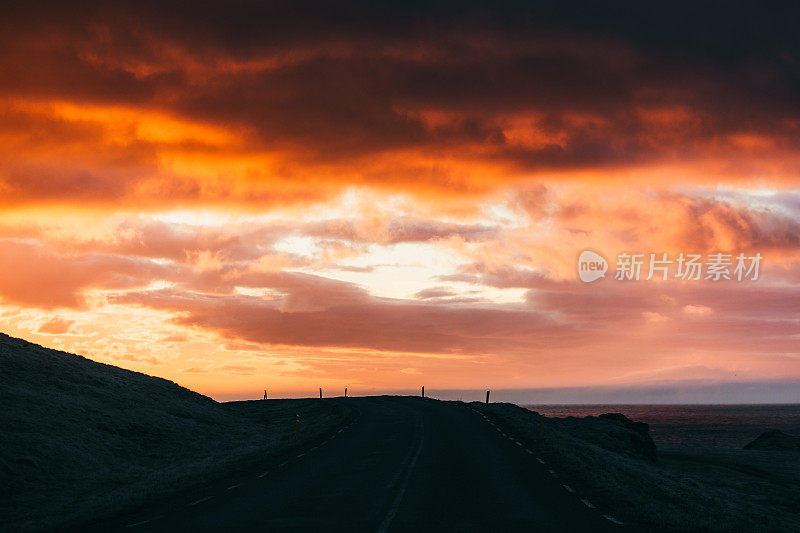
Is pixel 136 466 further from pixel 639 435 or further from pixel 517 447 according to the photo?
pixel 639 435

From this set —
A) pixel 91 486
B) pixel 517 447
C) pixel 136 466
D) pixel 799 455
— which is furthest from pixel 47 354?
pixel 799 455

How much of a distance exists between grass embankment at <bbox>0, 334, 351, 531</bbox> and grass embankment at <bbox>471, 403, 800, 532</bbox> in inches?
500

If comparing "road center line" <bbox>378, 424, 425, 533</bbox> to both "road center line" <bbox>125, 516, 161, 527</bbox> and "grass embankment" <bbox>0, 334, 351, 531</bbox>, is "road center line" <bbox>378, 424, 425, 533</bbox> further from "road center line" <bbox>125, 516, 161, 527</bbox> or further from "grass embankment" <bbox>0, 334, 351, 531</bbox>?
"grass embankment" <bbox>0, 334, 351, 531</bbox>

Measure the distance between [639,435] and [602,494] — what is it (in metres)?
43.5

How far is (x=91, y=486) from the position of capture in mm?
27391

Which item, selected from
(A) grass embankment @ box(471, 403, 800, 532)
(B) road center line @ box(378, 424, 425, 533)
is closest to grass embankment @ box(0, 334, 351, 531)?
(B) road center line @ box(378, 424, 425, 533)

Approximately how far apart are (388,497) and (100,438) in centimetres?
2410

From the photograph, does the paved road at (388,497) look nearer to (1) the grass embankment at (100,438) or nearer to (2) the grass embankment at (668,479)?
(2) the grass embankment at (668,479)

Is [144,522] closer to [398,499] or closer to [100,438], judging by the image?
[398,499]

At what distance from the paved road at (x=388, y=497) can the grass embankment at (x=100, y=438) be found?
236 cm

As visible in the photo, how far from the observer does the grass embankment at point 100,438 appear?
23922mm

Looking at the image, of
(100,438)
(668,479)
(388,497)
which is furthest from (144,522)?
(668,479)

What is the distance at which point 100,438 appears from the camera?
38500mm

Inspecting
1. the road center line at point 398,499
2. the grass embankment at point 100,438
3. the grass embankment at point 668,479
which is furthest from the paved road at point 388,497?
the grass embankment at point 100,438
